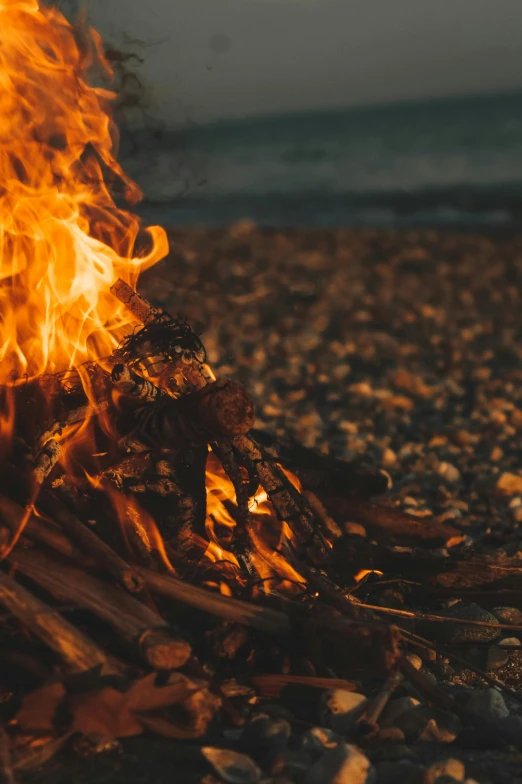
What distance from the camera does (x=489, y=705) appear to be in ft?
10.1

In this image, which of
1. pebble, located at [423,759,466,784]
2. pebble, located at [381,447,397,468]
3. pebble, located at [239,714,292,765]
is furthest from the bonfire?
pebble, located at [381,447,397,468]

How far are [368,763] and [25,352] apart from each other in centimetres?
226

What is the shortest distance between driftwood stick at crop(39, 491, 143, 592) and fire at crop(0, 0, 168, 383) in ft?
2.38

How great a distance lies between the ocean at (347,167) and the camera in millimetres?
5109

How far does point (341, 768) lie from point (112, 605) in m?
0.94

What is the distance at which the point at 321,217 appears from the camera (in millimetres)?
21453

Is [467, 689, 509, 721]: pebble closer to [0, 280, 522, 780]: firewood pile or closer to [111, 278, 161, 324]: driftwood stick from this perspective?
[0, 280, 522, 780]: firewood pile

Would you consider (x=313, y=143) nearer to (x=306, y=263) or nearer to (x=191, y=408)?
→ (x=306, y=263)

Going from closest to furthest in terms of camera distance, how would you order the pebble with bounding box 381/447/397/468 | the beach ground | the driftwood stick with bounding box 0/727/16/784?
the driftwood stick with bounding box 0/727/16/784, the beach ground, the pebble with bounding box 381/447/397/468

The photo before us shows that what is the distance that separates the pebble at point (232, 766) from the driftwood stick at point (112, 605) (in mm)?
307

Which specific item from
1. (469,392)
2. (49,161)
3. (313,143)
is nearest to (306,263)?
(469,392)

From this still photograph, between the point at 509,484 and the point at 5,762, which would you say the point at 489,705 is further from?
the point at 509,484

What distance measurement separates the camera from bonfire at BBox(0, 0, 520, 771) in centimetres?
288

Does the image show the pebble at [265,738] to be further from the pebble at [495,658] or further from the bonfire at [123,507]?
the pebble at [495,658]
